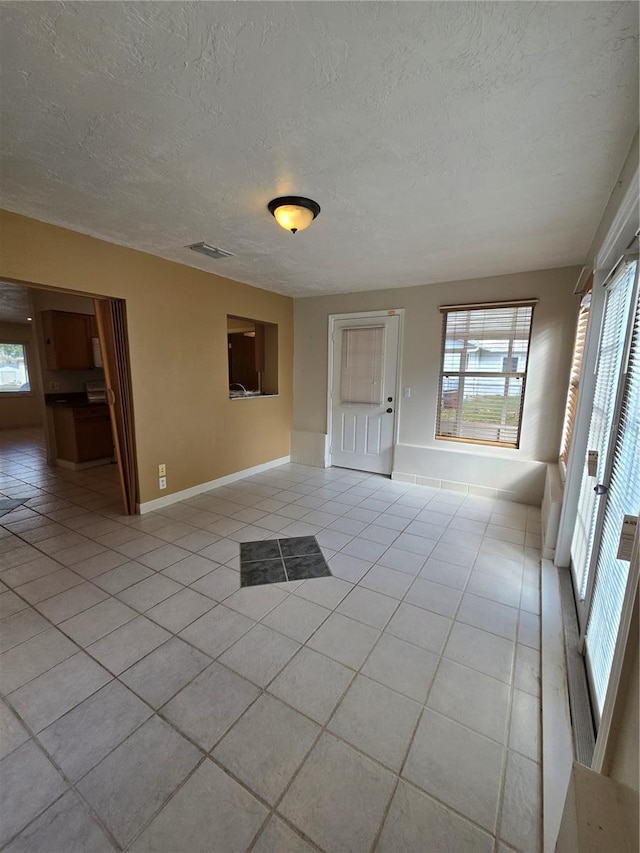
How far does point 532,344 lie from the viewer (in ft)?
11.8

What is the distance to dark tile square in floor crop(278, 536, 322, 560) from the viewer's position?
8.95 ft

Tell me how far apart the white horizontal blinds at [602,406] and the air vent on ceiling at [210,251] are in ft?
9.38

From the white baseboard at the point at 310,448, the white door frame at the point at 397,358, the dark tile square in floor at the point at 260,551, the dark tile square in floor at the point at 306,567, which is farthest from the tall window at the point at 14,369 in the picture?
the dark tile square in floor at the point at 306,567

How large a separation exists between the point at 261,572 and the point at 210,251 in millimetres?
2712

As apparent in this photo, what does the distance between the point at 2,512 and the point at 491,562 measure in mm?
4351

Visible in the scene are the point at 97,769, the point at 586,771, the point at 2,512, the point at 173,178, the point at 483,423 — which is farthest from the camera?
the point at 483,423

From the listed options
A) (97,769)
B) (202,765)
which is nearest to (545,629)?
(202,765)

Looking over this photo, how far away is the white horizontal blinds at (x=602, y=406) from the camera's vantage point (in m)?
1.77

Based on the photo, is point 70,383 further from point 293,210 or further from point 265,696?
point 265,696

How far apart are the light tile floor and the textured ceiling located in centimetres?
241

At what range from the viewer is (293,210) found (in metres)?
2.11

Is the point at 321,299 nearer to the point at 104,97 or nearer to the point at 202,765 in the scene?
the point at 104,97

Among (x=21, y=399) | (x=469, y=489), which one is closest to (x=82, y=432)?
(x=21, y=399)

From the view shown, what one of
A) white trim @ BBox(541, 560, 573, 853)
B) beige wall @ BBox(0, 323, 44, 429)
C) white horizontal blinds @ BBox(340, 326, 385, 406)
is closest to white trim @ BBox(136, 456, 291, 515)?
white horizontal blinds @ BBox(340, 326, 385, 406)
